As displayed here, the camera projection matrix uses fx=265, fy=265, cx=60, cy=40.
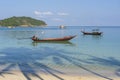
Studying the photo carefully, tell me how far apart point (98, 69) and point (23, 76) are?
456cm

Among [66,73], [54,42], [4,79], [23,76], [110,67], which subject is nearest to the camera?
[4,79]

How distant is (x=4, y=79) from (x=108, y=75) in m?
→ 5.04

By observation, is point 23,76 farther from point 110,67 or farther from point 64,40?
point 64,40

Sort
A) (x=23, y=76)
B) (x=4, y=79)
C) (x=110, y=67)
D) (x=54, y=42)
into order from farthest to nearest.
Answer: (x=54, y=42), (x=110, y=67), (x=23, y=76), (x=4, y=79)

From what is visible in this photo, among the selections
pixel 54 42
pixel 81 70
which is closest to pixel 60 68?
pixel 81 70

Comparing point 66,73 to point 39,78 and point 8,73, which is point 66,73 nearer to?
point 39,78

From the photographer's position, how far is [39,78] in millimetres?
12430

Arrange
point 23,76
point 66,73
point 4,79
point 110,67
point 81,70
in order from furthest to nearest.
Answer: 1. point 110,67
2. point 81,70
3. point 66,73
4. point 23,76
5. point 4,79

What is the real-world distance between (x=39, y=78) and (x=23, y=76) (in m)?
0.91

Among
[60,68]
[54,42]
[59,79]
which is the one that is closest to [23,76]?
[59,79]

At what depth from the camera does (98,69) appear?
1510cm

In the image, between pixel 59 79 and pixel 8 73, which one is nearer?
pixel 59 79

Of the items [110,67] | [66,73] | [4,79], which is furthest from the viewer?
[110,67]

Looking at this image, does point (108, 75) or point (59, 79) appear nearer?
point (59, 79)
